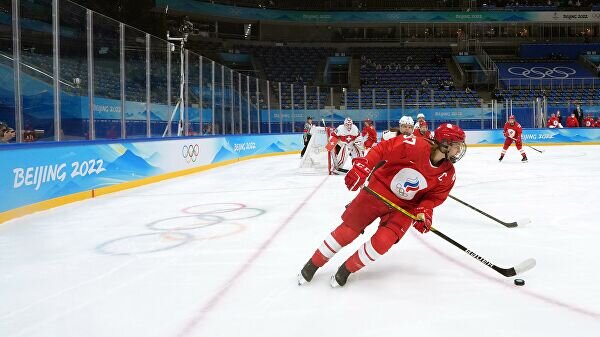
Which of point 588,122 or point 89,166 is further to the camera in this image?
point 588,122

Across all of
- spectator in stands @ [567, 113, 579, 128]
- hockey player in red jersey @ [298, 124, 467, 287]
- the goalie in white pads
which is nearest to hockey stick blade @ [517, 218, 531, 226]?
hockey player in red jersey @ [298, 124, 467, 287]

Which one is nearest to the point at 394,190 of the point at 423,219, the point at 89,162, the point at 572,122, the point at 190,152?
the point at 423,219

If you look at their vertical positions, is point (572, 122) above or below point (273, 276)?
above

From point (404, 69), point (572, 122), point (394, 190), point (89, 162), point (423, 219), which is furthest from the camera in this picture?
point (404, 69)

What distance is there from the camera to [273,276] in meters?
3.21

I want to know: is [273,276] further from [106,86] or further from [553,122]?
[553,122]

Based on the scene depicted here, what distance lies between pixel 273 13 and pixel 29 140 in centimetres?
2913

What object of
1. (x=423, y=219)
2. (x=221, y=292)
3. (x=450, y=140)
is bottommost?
(x=221, y=292)

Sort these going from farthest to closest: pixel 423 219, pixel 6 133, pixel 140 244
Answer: pixel 6 133 → pixel 140 244 → pixel 423 219

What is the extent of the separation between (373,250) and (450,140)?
740 mm

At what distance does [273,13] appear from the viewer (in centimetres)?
3338

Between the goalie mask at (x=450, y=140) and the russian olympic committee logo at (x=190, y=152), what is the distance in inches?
317

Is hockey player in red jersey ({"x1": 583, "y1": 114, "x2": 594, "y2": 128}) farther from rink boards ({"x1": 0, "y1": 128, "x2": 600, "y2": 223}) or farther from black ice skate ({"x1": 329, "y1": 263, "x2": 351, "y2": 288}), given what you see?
black ice skate ({"x1": 329, "y1": 263, "x2": 351, "y2": 288})

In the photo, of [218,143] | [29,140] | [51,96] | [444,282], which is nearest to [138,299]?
[444,282]
